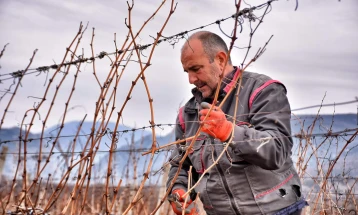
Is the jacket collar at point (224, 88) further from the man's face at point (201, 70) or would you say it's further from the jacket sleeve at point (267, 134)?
the jacket sleeve at point (267, 134)

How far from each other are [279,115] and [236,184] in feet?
1.33

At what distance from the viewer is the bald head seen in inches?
108

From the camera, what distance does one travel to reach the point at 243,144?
2.21 metres

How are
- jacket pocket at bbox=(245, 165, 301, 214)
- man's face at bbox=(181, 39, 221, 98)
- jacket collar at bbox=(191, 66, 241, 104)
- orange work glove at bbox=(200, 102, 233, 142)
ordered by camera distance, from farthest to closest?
man's face at bbox=(181, 39, 221, 98) → jacket collar at bbox=(191, 66, 241, 104) → jacket pocket at bbox=(245, 165, 301, 214) → orange work glove at bbox=(200, 102, 233, 142)

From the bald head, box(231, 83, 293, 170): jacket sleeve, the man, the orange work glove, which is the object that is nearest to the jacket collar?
the man

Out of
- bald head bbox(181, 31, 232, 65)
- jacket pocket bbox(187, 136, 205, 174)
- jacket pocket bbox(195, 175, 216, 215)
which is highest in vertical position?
bald head bbox(181, 31, 232, 65)

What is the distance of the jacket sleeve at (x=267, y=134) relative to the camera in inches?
86.4

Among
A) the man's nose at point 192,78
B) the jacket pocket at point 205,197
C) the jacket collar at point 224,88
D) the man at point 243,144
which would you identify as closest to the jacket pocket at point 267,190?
the man at point 243,144

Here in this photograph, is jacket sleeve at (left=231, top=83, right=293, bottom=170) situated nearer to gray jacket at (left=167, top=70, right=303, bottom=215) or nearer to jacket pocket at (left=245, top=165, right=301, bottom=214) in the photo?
gray jacket at (left=167, top=70, right=303, bottom=215)

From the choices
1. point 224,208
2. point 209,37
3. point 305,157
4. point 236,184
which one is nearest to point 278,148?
point 236,184

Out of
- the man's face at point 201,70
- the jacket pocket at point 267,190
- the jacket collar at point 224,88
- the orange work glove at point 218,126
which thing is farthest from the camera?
the man's face at point 201,70

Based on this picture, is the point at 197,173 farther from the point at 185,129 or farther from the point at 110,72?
the point at 110,72

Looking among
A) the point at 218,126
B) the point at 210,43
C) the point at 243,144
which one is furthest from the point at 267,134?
the point at 210,43

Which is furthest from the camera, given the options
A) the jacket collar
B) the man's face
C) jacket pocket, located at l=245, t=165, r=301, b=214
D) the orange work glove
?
the man's face
